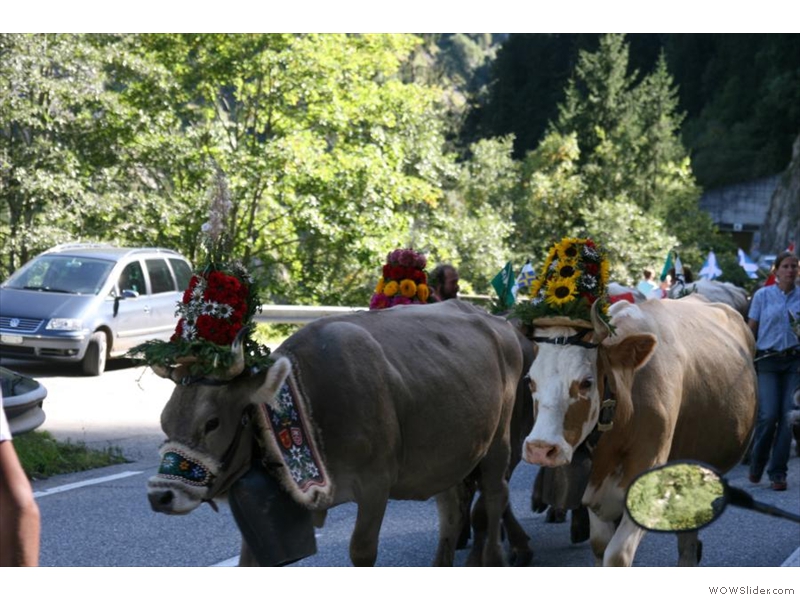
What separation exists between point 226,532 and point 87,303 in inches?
410

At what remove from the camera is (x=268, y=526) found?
5711 mm

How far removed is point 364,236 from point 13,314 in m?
11.5

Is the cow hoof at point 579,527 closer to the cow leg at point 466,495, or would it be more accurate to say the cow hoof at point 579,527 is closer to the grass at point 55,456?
the cow leg at point 466,495

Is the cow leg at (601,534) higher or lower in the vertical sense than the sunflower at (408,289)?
lower

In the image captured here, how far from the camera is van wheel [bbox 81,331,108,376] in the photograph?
18.3 metres

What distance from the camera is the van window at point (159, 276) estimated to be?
20594mm

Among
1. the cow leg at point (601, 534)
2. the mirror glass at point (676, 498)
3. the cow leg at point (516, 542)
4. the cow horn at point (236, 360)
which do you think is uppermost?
the mirror glass at point (676, 498)

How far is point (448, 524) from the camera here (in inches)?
300

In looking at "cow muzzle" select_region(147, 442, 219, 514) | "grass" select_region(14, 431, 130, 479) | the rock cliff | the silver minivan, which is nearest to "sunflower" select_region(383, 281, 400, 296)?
"cow muzzle" select_region(147, 442, 219, 514)

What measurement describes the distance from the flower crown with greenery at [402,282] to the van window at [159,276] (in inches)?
476

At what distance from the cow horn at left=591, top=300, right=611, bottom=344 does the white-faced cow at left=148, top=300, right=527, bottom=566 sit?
42.5 inches

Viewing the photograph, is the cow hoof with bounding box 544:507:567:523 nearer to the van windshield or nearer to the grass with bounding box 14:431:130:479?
the grass with bounding box 14:431:130:479

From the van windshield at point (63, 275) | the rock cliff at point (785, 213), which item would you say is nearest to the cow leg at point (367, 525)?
the van windshield at point (63, 275)
